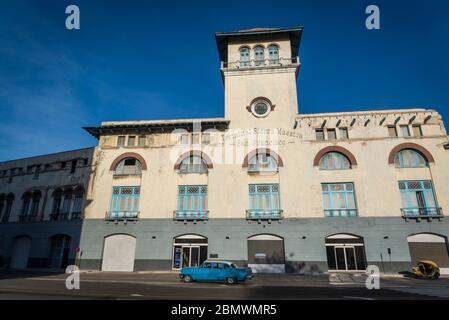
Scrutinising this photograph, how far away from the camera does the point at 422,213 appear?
2462cm

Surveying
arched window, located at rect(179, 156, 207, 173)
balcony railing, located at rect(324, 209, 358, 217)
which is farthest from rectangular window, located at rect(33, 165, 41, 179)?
Answer: balcony railing, located at rect(324, 209, 358, 217)

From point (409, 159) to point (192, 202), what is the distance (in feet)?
72.3

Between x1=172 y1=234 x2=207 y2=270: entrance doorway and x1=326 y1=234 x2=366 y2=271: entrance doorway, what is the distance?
11951 mm

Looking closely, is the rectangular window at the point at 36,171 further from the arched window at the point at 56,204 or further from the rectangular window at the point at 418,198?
the rectangular window at the point at 418,198

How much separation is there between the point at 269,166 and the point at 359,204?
30.3ft

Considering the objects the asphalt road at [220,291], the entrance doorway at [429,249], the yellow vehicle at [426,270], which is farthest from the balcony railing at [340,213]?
the yellow vehicle at [426,270]

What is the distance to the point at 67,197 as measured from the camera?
29.8 meters

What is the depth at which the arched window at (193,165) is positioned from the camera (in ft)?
92.1

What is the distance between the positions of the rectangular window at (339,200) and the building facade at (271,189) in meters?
0.13

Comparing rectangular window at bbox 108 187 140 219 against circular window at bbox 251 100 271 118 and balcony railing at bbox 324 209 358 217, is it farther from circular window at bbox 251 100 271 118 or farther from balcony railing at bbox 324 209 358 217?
balcony railing at bbox 324 209 358 217

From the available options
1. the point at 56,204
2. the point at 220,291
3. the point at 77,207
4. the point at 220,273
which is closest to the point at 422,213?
the point at 220,273

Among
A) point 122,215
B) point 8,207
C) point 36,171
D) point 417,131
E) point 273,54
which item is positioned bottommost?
point 122,215

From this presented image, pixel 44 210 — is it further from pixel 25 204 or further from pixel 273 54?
pixel 273 54
